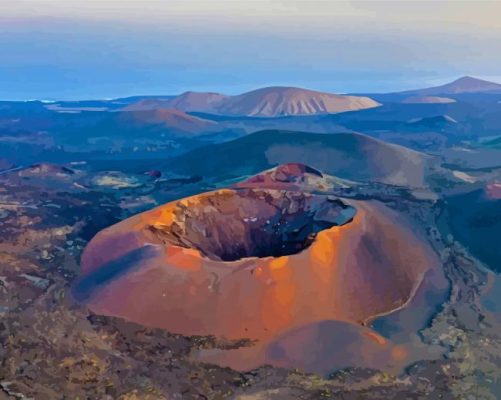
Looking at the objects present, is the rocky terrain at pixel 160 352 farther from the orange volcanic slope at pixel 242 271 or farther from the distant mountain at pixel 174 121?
the distant mountain at pixel 174 121

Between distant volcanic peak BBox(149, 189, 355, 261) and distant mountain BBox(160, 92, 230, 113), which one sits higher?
distant volcanic peak BBox(149, 189, 355, 261)

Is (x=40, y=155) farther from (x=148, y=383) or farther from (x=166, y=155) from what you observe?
(x=148, y=383)

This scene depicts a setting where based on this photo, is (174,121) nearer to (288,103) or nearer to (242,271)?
(288,103)

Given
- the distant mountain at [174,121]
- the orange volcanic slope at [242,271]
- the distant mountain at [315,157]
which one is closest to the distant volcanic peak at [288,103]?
the distant mountain at [174,121]

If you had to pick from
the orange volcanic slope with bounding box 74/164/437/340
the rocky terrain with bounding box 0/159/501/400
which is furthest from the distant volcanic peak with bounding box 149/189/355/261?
the rocky terrain with bounding box 0/159/501/400

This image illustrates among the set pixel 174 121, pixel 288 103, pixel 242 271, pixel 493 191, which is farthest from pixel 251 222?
pixel 288 103

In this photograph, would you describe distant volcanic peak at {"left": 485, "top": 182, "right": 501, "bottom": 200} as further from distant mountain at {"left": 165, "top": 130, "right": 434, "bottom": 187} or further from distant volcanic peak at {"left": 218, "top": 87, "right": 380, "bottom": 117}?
distant volcanic peak at {"left": 218, "top": 87, "right": 380, "bottom": 117}

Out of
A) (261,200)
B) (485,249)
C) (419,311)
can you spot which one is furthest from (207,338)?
(485,249)
